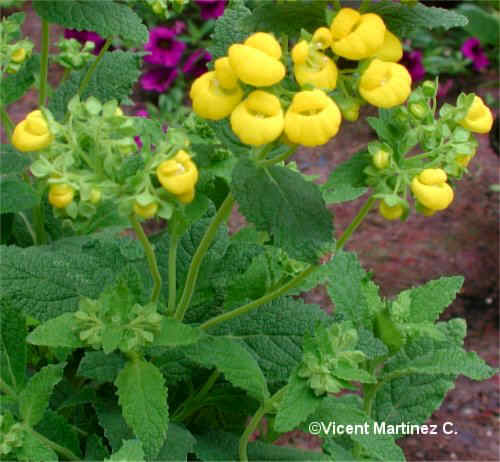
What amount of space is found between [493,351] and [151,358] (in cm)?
109

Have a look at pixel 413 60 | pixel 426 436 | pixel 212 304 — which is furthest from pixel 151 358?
pixel 413 60

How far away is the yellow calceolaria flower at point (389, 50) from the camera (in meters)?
0.78

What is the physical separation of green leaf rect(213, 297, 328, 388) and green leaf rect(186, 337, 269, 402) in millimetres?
40

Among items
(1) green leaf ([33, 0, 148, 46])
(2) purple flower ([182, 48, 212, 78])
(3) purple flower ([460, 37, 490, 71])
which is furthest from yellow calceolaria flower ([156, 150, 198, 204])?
(3) purple flower ([460, 37, 490, 71])

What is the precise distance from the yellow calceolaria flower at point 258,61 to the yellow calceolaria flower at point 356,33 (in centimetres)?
6

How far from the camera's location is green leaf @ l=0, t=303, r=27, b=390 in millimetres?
1136

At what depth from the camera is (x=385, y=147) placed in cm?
81

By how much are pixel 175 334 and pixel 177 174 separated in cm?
27

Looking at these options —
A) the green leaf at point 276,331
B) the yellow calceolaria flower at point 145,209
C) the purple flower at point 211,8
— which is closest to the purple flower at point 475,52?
the purple flower at point 211,8

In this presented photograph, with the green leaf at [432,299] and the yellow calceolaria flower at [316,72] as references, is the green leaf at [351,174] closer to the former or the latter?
A: the yellow calceolaria flower at [316,72]

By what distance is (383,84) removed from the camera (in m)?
0.74

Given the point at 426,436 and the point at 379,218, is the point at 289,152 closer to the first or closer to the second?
the point at 426,436

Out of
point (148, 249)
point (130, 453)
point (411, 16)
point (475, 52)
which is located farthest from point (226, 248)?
point (475, 52)

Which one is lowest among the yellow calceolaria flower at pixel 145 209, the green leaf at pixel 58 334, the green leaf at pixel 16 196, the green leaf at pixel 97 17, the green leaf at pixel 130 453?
the green leaf at pixel 16 196
